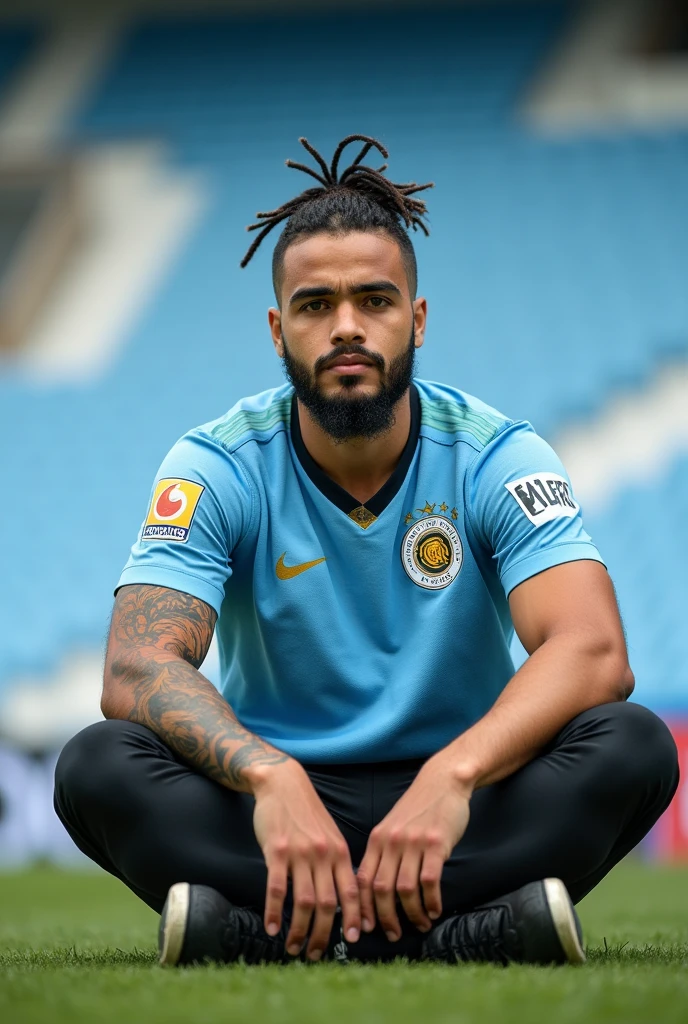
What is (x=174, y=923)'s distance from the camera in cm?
216

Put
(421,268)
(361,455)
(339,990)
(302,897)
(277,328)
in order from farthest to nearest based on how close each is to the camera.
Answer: (421,268)
(277,328)
(361,455)
(302,897)
(339,990)

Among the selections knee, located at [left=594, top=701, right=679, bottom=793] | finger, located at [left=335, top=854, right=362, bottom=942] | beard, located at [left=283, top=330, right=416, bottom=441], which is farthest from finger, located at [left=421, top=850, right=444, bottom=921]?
beard, located at [left=283, top=330, right=416, bottom=441]

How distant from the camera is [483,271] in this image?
1220cm

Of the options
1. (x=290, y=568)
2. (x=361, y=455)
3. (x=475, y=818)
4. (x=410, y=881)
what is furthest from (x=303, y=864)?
(x=361, y=455)

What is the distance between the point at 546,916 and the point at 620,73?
13268mm

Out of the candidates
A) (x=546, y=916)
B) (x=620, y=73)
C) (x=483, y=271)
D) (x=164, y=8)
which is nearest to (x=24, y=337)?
(x=483, y=271)

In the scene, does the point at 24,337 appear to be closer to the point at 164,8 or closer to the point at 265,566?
the point at 164,8

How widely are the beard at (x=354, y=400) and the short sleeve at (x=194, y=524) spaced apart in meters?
0.21

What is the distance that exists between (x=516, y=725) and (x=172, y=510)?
31.5 inches

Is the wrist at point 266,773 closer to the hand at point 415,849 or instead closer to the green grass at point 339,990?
the hand at point 415,849

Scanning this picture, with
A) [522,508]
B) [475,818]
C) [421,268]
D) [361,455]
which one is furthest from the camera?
[421,268]

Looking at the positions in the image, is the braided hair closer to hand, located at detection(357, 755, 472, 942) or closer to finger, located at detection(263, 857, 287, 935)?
Result: hand, located at detection(357, 755, 472, 942)

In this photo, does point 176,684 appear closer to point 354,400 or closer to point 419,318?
point 354,400

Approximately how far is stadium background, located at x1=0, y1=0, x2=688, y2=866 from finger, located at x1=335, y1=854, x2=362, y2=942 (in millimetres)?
4778
